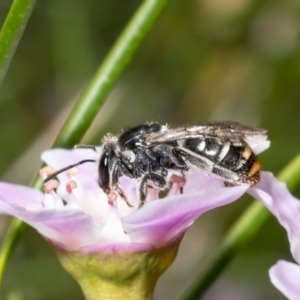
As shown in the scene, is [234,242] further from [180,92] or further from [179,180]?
[180,92]

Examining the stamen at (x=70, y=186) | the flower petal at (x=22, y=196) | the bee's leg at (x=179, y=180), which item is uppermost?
the bee's leg at (x=179, y=180)

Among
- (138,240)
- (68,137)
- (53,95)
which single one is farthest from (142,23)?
(53,95)

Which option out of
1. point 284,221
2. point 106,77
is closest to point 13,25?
point 106,77

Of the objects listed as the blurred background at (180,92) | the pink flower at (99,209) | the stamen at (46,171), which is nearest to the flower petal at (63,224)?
the pink flower at (99,209)

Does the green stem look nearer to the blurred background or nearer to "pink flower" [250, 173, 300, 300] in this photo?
"pink flower" [250, 173, 300, 300]

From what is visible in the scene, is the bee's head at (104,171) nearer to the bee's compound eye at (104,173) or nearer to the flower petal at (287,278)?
the bee's compound eye at (104,173)

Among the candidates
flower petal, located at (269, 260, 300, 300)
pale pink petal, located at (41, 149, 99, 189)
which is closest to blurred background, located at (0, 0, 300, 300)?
pale pink petal, located at (41, 149, 99, 189)
